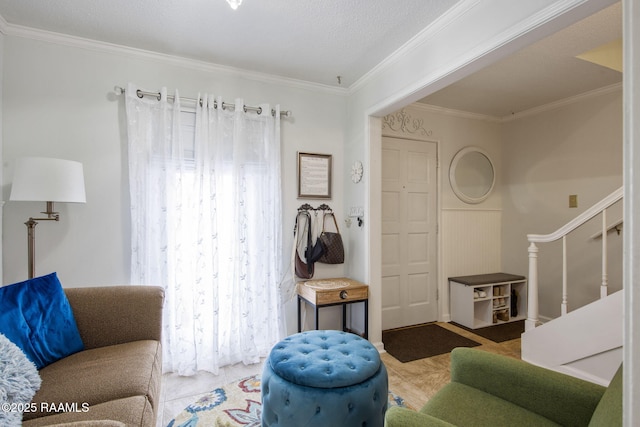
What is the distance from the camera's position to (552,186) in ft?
11.6

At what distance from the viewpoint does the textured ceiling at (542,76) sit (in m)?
2.15

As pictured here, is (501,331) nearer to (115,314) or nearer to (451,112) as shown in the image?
(451,112)

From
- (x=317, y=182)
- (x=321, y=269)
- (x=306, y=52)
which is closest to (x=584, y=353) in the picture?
(x=321, y=269)

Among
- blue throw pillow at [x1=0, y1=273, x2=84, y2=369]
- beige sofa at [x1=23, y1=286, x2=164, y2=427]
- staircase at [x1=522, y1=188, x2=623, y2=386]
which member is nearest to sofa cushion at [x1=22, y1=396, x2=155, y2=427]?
beige sofa at [x1=23, y1=286, x2=164, y2=427]

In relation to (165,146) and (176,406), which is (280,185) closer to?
(165,146)

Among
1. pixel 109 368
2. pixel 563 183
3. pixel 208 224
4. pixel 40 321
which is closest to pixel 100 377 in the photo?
pixel 109 368

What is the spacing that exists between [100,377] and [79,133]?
1761 millimetres

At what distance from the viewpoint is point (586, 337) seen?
7.12ft

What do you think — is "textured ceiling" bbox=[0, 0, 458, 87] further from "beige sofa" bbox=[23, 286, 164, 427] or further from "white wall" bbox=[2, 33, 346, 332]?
"beige sofa" bbox=[23, 286, 164, 427]

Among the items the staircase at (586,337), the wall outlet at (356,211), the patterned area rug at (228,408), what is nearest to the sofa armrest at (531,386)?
the patterned area rug at (228,408)

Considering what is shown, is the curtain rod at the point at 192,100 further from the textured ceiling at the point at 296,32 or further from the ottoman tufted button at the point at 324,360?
the ottoman tufted button at the point at 324,360

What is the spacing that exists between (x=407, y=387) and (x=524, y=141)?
10.8 feet

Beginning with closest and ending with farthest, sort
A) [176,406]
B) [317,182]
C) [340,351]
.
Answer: [340,351] → [176,406] → [317,182]

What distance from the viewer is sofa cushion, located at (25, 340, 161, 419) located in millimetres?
1303
